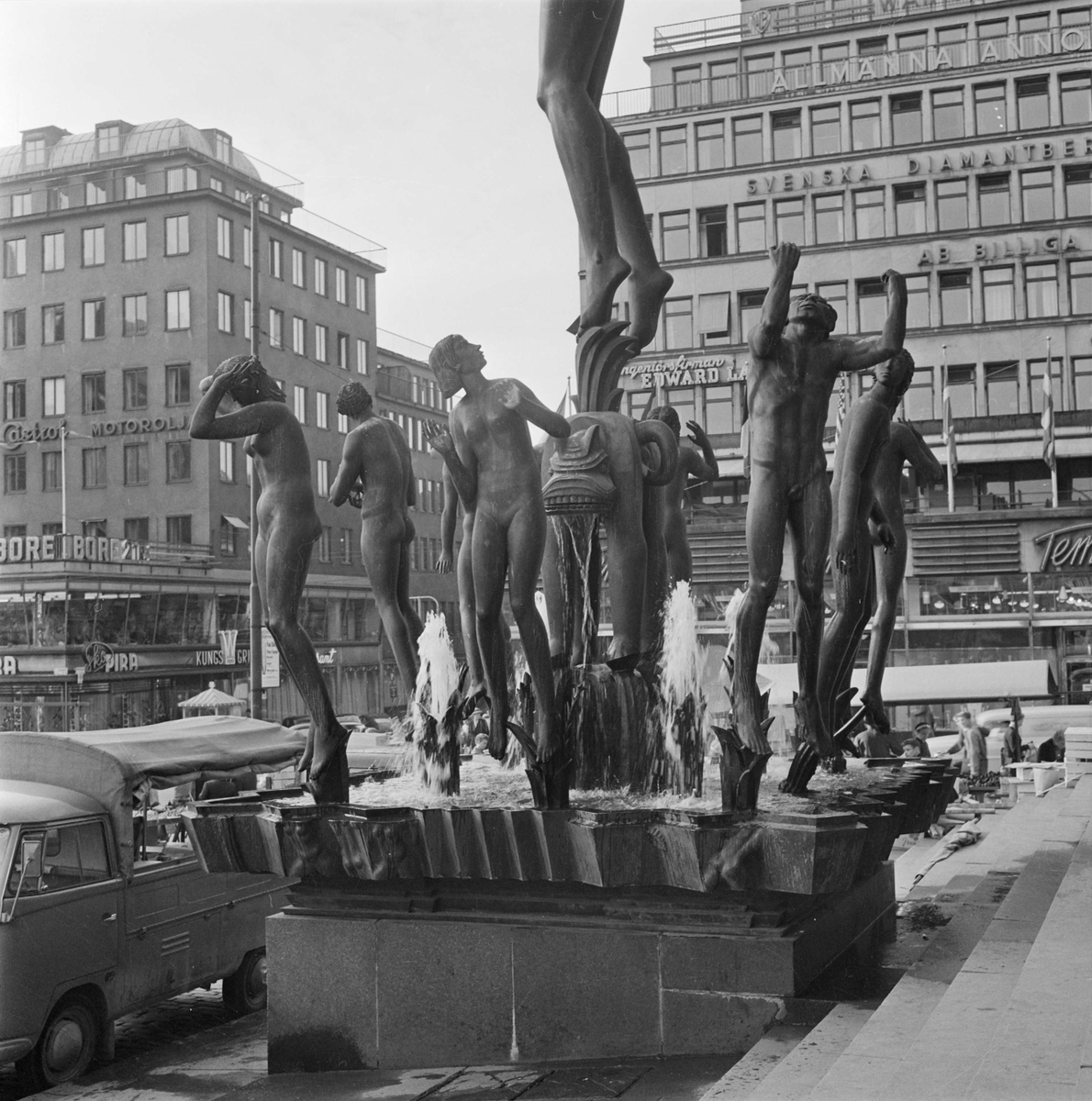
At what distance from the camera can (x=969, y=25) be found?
51906 millimetres

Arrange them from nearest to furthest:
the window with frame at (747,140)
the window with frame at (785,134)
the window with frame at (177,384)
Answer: the window with frame at (785,134)
the window with frame at (747,140)
the window with frame at (177,384)

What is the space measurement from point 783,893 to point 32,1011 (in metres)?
5.45

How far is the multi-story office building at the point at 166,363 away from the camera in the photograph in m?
51.0

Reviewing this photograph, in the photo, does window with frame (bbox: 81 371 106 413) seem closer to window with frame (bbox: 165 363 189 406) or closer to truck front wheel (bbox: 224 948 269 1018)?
window with frame (bbox: 165 363 189 406)

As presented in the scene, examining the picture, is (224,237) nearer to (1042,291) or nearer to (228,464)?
(228,464)

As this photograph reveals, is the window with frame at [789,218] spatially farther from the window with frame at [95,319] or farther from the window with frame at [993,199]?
the window with frame at [95,319]

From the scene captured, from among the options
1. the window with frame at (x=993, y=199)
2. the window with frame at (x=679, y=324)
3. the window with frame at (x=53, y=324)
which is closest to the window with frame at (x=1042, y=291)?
the window with frame at (x=993, y=199)

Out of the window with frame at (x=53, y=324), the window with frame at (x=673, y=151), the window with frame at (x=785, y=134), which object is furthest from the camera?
the window with frame at (x=53, y=324)

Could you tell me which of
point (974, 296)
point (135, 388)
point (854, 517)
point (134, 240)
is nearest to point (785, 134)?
point (974, 296)

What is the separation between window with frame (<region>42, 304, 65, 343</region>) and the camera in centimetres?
5812

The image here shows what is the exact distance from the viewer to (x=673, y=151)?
54781mm

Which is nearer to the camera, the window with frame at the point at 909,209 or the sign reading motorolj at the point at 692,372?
the window with frame at the point at 909,209

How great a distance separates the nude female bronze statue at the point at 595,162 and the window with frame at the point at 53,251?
51457mm

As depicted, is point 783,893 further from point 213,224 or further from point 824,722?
point 213,224
